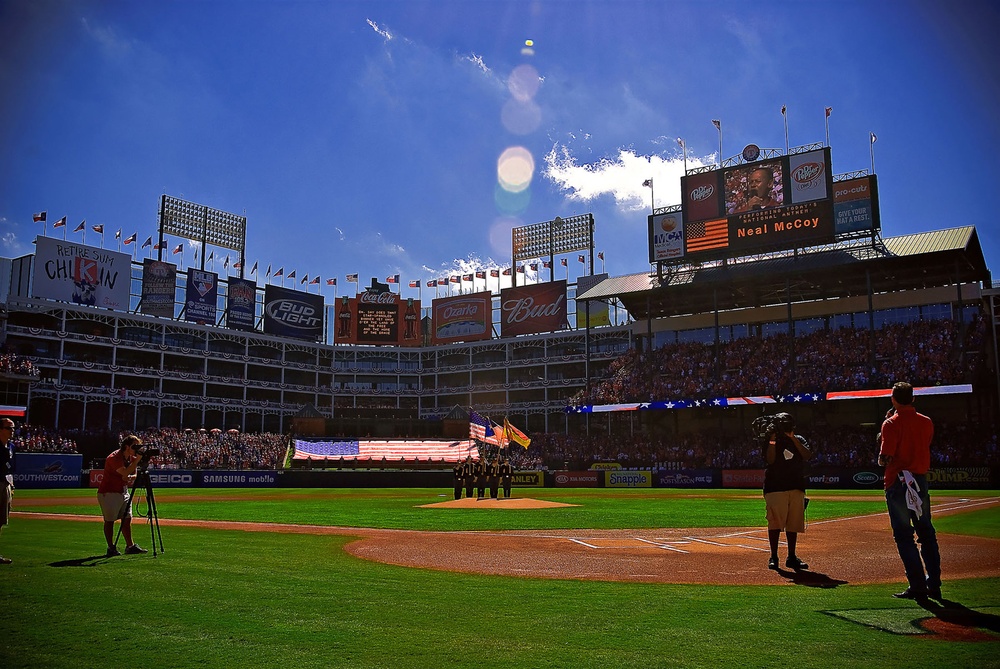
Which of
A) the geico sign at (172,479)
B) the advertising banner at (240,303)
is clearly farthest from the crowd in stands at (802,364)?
the advertising banner at (240,303)

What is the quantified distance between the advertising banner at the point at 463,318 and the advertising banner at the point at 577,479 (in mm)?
36190

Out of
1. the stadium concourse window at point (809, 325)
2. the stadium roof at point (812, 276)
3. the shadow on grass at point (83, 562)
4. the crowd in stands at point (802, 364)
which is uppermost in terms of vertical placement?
the stadium roof at point (812, 276)

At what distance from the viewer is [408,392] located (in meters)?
88.9

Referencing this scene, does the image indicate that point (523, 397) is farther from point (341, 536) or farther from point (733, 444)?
point (341, 536)

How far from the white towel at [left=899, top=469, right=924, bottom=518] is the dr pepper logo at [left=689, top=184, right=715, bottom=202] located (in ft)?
171

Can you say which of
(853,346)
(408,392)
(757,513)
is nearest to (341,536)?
(757,513)

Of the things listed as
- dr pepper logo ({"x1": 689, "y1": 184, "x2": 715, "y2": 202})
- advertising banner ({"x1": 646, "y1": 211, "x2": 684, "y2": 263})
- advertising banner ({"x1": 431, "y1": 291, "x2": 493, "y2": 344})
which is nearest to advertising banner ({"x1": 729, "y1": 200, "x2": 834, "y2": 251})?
dr pepper logo ({"x1": 689, "y1": 184, "x2": 715, "y2": 202})

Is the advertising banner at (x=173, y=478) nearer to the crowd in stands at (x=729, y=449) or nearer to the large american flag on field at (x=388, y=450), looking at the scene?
the large american flag on field at (x=388, y=450)

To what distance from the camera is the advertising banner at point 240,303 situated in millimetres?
79000

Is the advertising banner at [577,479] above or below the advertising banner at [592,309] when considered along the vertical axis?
below

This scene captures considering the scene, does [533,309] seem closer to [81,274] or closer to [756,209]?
[756,209]

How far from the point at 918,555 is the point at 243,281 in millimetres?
79116

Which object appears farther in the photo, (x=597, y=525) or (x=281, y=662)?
(x=597, y=525)

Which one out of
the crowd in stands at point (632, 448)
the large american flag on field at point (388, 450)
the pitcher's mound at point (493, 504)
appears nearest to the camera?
the pitcher's mound at point (493, 504)
